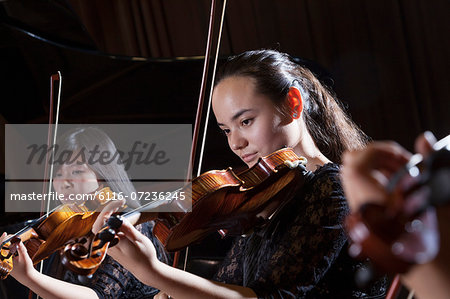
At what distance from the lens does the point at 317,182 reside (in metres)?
1.18

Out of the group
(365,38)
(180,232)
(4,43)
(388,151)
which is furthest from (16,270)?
(365,38)

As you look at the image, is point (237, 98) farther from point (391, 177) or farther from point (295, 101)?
point (391, 177)

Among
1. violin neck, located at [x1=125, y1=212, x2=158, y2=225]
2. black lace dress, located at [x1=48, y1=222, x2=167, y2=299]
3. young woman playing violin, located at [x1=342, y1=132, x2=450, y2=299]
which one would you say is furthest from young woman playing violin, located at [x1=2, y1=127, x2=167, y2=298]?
young woman playing violin, located at [x1=342, y1=132, x2=450, y2=299]

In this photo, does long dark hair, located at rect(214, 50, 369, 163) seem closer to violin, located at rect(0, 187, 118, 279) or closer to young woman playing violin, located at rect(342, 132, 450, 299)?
violin, located at rect(0, 187, 118, 279)

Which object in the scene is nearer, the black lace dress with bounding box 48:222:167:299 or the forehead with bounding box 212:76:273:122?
the forehead with bounding box 212:76:273:122

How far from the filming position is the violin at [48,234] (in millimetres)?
1240

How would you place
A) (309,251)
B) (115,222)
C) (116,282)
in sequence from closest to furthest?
(115,222)
(309,251)
(116,282)

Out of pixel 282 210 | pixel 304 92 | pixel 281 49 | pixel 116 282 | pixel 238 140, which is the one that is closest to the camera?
pixel 282 210

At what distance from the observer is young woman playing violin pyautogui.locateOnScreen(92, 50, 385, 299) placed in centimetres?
100

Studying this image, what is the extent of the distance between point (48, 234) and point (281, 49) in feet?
7.08

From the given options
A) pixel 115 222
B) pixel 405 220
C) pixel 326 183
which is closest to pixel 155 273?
pixel 115 222

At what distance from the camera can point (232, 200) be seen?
117 cm

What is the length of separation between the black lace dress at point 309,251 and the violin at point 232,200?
0.03 metres

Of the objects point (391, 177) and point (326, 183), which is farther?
point (326, 183)
